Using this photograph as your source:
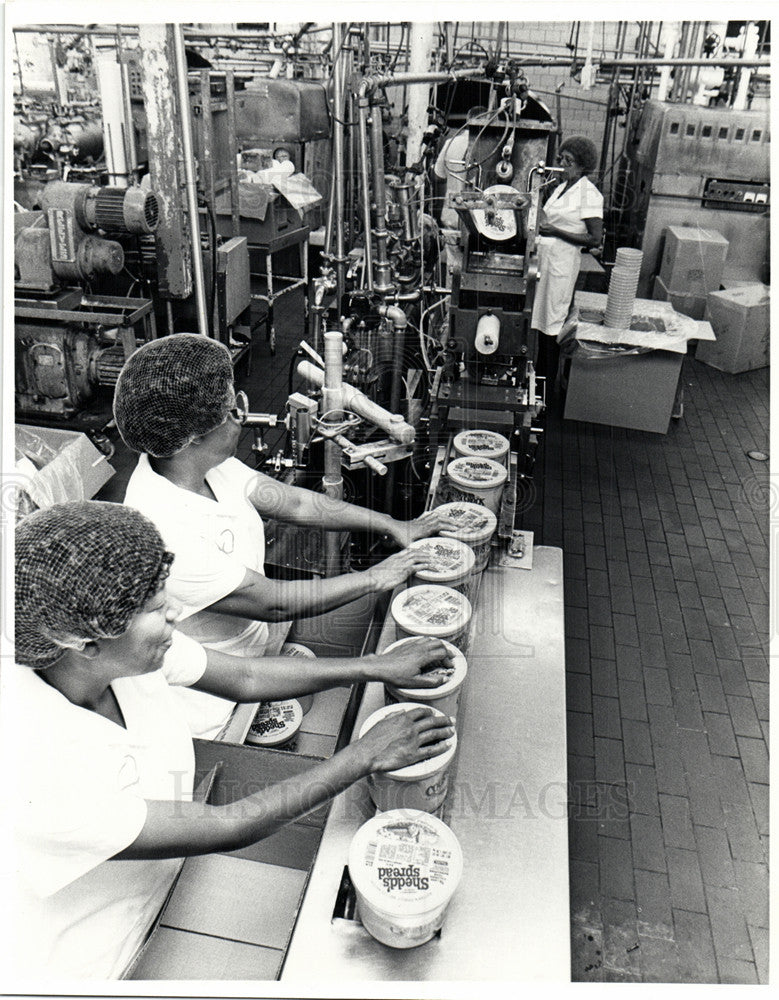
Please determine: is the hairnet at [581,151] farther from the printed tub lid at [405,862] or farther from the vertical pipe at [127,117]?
the printed tub lid at [405,862]

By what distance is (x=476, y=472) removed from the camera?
2.51 m

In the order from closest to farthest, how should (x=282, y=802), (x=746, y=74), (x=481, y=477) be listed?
(x=282, y=802) → (x=481, y=477) → (x=746, y=74)

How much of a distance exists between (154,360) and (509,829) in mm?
1292

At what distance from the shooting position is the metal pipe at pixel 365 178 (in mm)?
2633

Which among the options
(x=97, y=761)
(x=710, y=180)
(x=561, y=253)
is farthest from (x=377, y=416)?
(x=710, y=180)

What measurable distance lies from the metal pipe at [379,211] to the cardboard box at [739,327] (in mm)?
3960

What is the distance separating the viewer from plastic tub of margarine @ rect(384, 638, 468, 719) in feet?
5.37

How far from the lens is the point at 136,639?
1.16 m

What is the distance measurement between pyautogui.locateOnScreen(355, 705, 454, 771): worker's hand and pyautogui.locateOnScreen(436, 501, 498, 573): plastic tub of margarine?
667 mm

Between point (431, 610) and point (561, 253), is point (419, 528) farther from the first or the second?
point (561, 253)

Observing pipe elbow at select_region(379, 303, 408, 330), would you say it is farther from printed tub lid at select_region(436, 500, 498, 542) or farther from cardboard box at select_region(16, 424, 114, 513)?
cardboard box at select_region(16, 424, 114, 513)

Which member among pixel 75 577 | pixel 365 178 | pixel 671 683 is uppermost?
pixel 365 178

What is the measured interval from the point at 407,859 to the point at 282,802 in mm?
258

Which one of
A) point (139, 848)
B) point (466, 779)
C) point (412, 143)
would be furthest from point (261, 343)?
point (139, 848)
